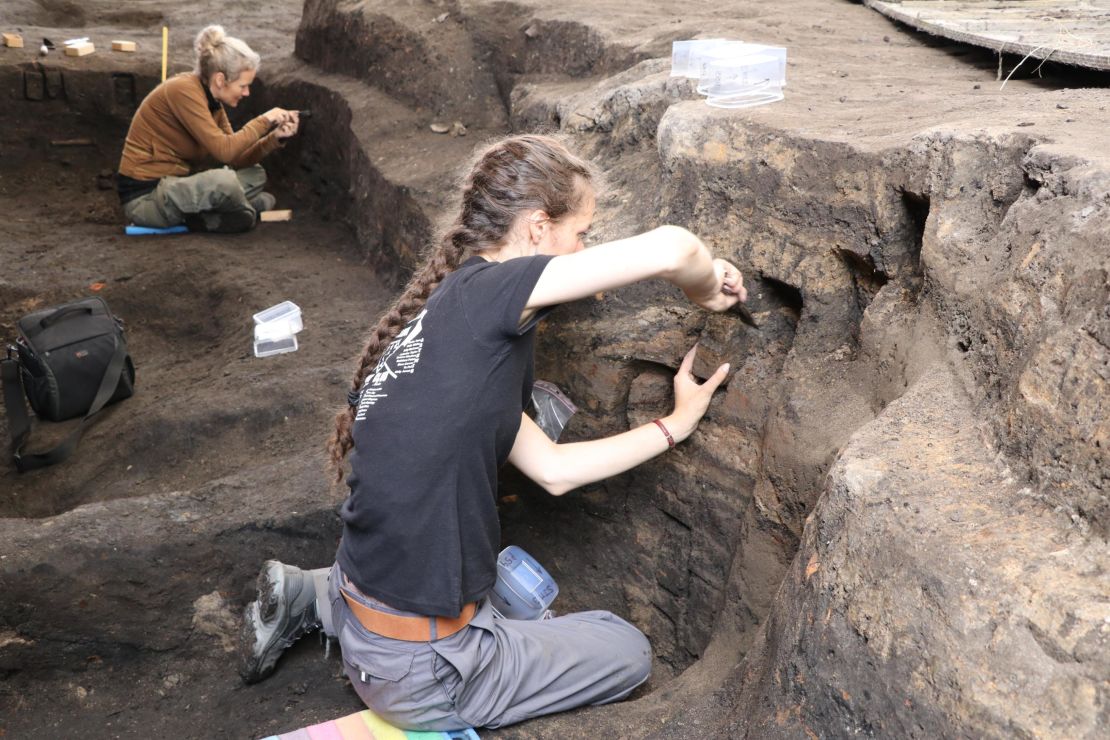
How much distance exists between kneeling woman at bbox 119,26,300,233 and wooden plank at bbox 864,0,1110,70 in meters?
3.45

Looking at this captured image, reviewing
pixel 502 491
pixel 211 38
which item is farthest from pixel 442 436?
pixel 211 38

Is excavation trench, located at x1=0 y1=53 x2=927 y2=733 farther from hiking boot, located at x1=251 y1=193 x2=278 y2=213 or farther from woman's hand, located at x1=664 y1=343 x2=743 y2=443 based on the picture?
hiking boot, located at x1=251 y1=193 x2=278 y2=213

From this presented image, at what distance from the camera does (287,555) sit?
329 centimetres

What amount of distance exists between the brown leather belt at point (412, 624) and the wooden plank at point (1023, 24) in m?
2.43

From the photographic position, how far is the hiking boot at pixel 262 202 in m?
6.25

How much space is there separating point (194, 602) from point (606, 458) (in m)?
1.49

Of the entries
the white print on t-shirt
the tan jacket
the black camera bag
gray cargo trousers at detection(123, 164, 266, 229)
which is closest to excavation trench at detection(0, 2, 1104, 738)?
the black camera bag

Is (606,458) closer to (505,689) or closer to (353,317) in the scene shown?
(505,689)

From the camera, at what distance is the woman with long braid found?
Answer: 214cm

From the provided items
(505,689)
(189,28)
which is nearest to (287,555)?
(505,689)

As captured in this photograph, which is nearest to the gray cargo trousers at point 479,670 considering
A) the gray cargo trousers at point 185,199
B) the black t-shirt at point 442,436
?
the black t-shirt at point 442,436

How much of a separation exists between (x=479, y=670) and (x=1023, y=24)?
335 centimetres

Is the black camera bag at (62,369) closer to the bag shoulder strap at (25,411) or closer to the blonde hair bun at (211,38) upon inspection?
the bag shoulder strap at (25,411)

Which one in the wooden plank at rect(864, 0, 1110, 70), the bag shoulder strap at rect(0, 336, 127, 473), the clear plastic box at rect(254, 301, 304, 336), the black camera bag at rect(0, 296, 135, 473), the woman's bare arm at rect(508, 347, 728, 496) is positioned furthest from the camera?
the clear plastic box at rect(254, 301, 304, 336)
